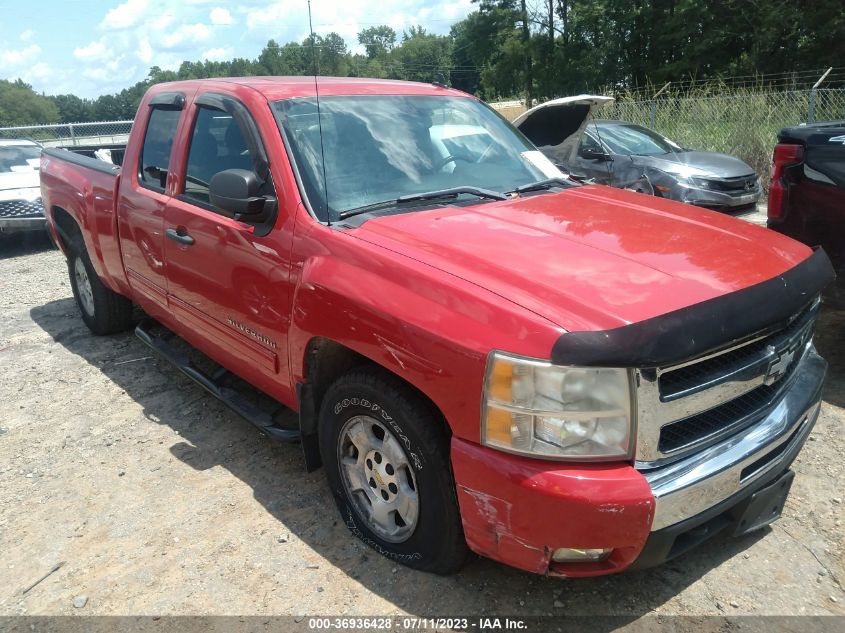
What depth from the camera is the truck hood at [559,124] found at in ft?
19.0

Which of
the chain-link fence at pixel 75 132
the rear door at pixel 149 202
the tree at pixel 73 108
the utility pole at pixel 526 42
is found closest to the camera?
the rear door at pixel 149 202

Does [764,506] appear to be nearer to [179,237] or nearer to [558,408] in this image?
[558,408]

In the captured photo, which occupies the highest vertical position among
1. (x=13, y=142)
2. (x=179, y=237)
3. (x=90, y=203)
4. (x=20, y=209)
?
(x=13, y=142)

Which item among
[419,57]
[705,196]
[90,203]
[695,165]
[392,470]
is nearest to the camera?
[392,470]

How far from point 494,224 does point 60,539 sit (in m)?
2.43

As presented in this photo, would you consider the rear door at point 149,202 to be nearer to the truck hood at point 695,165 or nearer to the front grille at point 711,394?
the front grille at point 711,394

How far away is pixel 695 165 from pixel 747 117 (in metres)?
3.96

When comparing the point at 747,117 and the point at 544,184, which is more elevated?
the point at 747,117

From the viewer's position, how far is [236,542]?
296cm

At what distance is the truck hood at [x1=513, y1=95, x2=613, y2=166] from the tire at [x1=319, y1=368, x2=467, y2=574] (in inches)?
149

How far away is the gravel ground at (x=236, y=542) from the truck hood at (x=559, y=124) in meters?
2.68

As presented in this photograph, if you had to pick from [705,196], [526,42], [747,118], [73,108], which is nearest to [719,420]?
[705,196]

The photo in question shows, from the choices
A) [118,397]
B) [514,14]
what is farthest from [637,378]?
[514,14]

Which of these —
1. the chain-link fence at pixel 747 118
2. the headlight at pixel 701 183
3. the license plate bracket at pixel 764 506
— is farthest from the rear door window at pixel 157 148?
the chain-link fence at pixel 747 118
